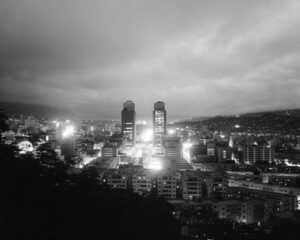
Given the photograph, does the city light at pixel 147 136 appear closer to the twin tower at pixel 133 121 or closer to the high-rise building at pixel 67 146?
the twin tower at pixel 133 121

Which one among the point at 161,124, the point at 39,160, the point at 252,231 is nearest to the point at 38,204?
the point at 39,160

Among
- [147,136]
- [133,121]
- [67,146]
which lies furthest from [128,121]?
[67,146]

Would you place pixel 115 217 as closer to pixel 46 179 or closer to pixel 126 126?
pixel 46 179

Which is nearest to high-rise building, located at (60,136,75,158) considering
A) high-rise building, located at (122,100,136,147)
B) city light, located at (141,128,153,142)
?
high-rise building, located at (122,100,136,147)

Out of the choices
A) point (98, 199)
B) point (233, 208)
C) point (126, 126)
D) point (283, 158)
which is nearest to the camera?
point (98, 199)

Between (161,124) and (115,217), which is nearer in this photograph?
(115,217)

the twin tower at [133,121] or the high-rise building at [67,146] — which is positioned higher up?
the twin tower at [133,121]

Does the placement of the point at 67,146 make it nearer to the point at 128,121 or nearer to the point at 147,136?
the point at 128,121

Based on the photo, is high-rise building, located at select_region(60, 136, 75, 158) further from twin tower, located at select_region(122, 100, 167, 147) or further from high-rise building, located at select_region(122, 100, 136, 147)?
high-rise building, located at select_region(122, 100, 136, 147)

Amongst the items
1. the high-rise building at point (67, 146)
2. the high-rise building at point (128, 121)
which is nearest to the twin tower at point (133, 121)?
the high-rise building at point (128, 121)
